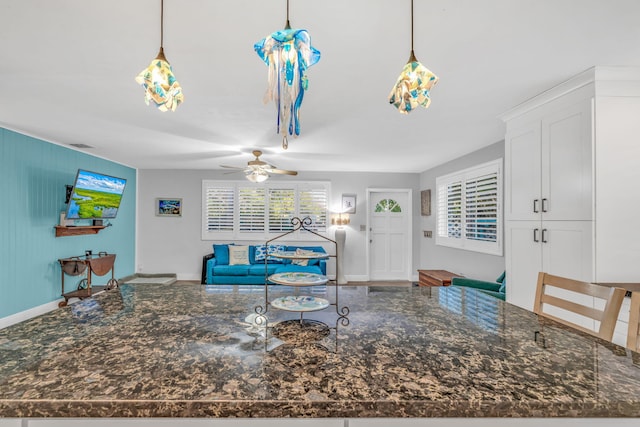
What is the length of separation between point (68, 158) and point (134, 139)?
1.48 meters

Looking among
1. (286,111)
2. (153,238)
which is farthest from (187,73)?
(153,238)

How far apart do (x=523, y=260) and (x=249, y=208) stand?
505 cm

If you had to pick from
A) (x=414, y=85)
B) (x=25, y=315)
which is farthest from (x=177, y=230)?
(x=414, y=85)

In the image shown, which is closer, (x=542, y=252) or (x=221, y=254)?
(x=542, y=252)

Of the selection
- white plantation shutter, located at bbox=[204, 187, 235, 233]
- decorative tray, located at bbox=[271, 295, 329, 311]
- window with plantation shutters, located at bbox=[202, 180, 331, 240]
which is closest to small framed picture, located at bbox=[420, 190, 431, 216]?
window with plantation shutters, located at bbox=[202, 180, 331, 240]

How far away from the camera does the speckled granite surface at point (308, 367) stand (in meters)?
0.66

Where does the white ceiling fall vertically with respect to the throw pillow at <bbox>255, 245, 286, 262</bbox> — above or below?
above

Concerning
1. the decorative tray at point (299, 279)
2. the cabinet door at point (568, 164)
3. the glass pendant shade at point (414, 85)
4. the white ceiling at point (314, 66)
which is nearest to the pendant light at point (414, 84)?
the glass pendant shade at point (414, 85)

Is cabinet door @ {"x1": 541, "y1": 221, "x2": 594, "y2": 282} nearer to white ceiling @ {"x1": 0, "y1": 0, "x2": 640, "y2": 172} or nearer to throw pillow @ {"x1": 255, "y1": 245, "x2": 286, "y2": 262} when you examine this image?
white ceiling @ {"x1": 0, "y1": 0, "x2": 640, "y2": 172}

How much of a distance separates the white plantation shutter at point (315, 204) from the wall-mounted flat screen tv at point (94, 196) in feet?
10.8

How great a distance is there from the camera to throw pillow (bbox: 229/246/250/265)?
18.8 feet

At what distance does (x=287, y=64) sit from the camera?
1.05 metres

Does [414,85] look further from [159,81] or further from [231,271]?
[231,271]

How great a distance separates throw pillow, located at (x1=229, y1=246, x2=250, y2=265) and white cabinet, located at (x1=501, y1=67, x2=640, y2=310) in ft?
15.0
